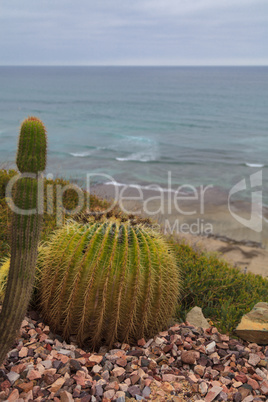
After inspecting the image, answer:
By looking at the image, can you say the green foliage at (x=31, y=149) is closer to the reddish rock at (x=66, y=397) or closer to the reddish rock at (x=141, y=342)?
the reddish rock at (x=66, y=397)

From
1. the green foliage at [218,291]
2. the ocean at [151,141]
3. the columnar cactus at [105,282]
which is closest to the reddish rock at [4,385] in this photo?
the columnar cactus at [105,282]

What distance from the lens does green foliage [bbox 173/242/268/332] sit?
17.6ft

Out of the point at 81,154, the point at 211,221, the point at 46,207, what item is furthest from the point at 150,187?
the point at 46,207

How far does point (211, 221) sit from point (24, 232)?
14.3m

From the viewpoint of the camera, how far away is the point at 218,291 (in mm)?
6000

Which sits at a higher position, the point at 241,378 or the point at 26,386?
the point at 26,386

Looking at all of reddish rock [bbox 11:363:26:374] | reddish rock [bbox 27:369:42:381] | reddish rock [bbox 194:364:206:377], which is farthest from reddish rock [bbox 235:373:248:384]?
reddish rock [bbox 11:363:26:374]

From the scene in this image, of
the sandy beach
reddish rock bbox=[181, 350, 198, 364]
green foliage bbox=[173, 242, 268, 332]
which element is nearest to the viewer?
reddish rock bbox=[181, 350, 198, 364]

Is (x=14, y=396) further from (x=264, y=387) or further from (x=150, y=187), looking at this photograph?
(x=150, y=187)

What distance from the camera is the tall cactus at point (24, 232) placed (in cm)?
303

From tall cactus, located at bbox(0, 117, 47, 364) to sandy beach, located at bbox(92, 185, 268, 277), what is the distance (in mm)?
7321

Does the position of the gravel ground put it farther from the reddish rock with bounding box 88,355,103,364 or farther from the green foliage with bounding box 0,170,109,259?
the green foliage with bounding box 0,170,109,259

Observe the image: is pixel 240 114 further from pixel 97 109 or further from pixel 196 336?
pixel 196 336

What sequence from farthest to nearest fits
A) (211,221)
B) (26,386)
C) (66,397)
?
(211,221) < (26,386) < (66,397)
